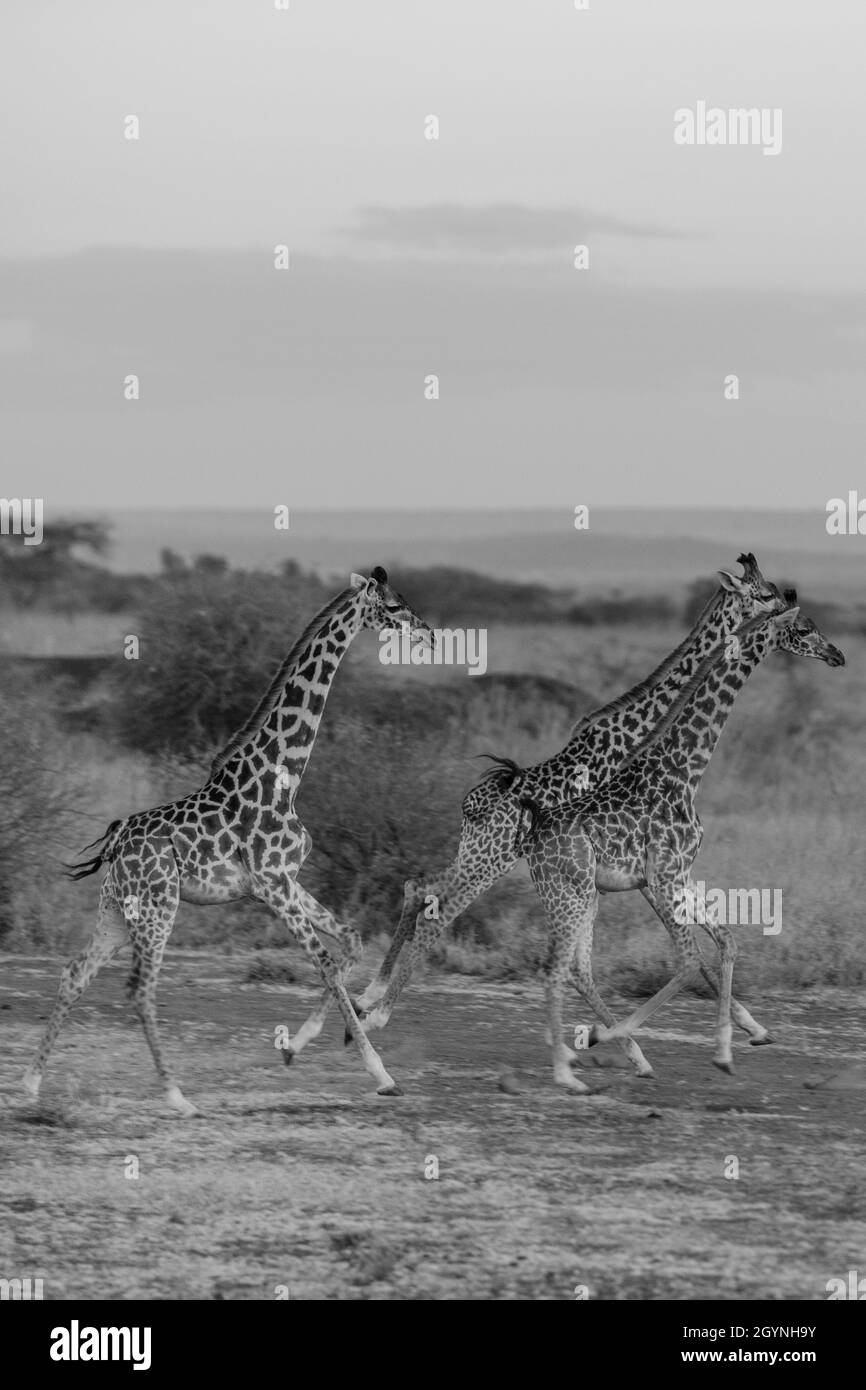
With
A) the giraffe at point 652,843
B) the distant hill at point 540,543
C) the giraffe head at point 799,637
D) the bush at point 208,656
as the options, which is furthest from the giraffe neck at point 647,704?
the distant hill at point 540,543

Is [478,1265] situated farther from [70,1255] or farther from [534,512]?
[534,512]

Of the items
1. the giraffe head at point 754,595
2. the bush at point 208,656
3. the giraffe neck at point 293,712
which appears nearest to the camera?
the giraffe neck at point 293,712

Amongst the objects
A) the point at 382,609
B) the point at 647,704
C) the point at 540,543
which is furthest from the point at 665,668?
the point at 540,543

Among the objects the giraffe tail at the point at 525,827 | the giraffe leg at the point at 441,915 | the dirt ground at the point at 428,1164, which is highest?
the giraffe tail at the point at 525,827

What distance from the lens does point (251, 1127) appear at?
9641mm

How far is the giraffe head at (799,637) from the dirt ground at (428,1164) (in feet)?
6.73

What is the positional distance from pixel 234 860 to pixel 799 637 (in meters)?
3.07

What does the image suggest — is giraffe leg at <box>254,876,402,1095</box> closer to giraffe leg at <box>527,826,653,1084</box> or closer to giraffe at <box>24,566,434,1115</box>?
giraffe at <box>24,566,434,1115</box>

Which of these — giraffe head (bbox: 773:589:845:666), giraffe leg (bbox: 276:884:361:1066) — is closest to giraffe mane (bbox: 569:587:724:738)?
giraffe head (bbox: 773:589:845:666)

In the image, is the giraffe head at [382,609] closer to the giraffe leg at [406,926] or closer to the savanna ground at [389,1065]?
the giraffe leg at [406,926]

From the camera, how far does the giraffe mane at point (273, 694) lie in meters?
10.3

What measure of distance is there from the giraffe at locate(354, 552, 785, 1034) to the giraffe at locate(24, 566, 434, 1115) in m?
0.64

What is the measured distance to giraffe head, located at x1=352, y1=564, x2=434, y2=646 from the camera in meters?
10.5

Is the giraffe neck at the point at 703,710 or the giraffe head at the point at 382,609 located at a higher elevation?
the giraffe head at the point at 382,609
